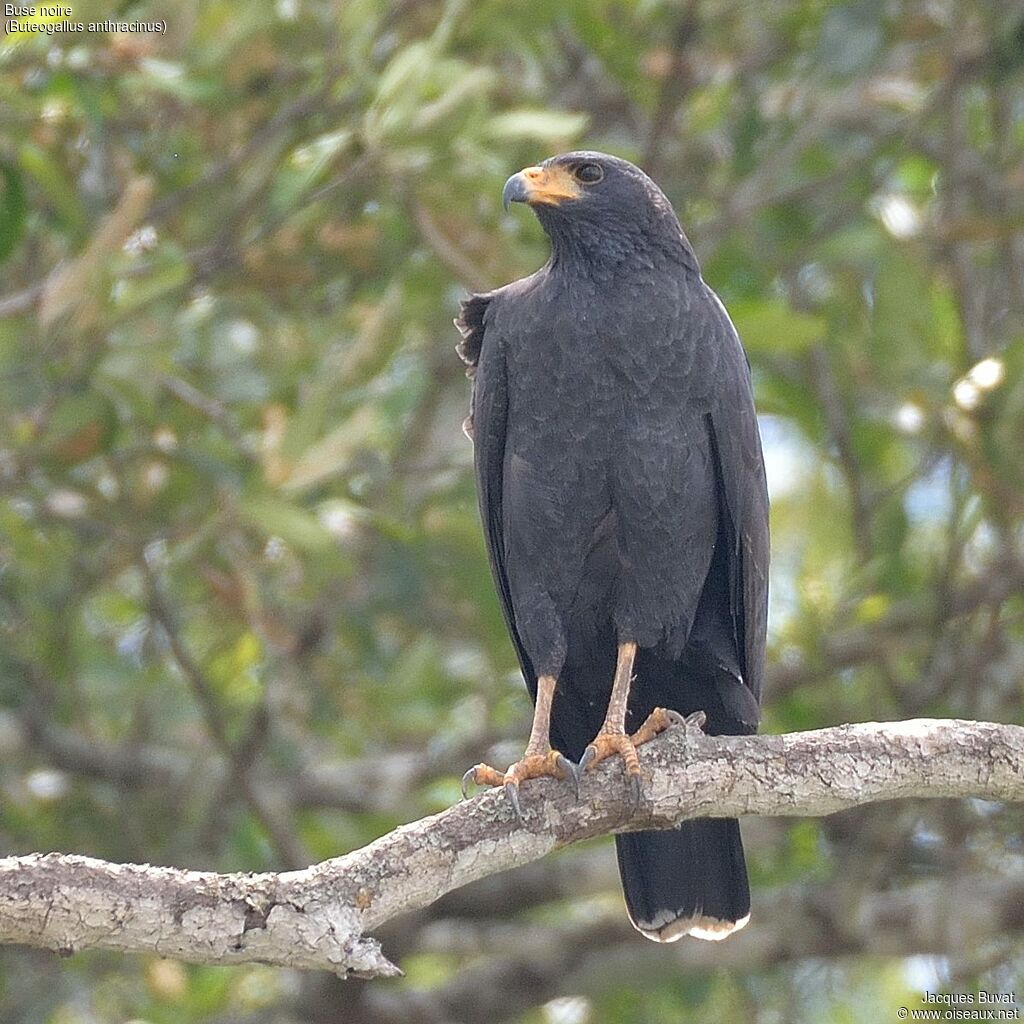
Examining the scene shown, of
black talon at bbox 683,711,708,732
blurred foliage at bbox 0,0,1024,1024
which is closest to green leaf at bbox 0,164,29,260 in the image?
blurred foliage at bbox 0,0,1024,1024

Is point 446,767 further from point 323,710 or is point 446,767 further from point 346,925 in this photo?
point 346,925

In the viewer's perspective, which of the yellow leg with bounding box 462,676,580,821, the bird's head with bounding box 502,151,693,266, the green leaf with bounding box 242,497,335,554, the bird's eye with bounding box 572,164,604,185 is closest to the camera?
the yellow leg with bounding box 462,676,580,821

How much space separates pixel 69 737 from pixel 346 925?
3.71 m

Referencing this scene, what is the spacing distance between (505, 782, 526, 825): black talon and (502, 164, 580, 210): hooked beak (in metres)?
1.84

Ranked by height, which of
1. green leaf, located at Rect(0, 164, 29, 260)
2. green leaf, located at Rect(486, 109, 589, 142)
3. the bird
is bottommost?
the bird

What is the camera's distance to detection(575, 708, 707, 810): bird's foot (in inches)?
170

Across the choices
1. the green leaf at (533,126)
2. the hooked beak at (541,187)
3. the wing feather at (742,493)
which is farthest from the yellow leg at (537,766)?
the green leaf at (533,126)

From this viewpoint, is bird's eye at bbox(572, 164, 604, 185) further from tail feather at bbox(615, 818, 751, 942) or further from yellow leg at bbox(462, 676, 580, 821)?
tail feather at bbox(615, 818, 751, 942)

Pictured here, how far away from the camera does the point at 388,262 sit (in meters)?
6.93

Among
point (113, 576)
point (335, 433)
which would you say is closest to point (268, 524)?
point (335, 433)

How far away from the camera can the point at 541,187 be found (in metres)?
5.20

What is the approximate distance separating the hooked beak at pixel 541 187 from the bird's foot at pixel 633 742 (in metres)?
1.60

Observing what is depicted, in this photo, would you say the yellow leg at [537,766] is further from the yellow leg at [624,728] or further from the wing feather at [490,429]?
the wing feather at [490,429]

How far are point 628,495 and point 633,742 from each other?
27.6 inches
